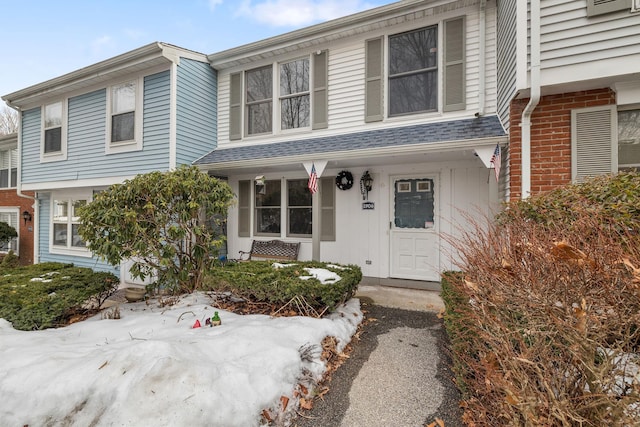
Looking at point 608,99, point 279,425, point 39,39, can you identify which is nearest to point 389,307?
point 279,425

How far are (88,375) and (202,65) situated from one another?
746 cm

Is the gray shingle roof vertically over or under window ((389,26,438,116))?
under

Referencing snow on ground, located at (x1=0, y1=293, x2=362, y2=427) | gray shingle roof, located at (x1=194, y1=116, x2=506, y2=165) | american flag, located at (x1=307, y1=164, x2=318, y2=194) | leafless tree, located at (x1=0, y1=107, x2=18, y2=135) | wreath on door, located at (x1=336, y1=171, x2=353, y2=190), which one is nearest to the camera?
snow on ground, located at (x1=0, y1=293, x2=362, y2=427)

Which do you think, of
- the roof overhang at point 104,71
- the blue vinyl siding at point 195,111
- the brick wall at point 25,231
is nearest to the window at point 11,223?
the brick wall at point 25,231

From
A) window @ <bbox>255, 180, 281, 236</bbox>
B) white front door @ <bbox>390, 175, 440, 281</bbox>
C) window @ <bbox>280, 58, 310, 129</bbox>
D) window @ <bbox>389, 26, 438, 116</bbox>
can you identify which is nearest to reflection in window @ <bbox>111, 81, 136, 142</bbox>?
window @ <bbox>255, 180, 281, 236</bbox>

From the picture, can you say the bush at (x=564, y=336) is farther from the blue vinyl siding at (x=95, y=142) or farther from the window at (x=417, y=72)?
the blue vinyl siding at (x=95, y=142)

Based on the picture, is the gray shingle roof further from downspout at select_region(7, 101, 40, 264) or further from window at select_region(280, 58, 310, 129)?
downspout at select_region(7, 101, 40, 264)

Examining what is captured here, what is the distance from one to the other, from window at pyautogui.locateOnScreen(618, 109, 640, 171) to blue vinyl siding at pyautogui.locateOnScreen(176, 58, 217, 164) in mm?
7908

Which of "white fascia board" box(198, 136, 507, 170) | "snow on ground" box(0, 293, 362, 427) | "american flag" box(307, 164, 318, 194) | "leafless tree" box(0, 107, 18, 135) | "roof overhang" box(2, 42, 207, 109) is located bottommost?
"snow on ground" box(0, 293, 362, 427)

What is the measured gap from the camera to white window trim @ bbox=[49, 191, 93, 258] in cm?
880

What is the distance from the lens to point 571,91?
14.4 ft

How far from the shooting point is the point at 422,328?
4.12 metres

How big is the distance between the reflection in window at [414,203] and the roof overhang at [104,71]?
5802mm

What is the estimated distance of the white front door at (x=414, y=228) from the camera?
6203 mm
